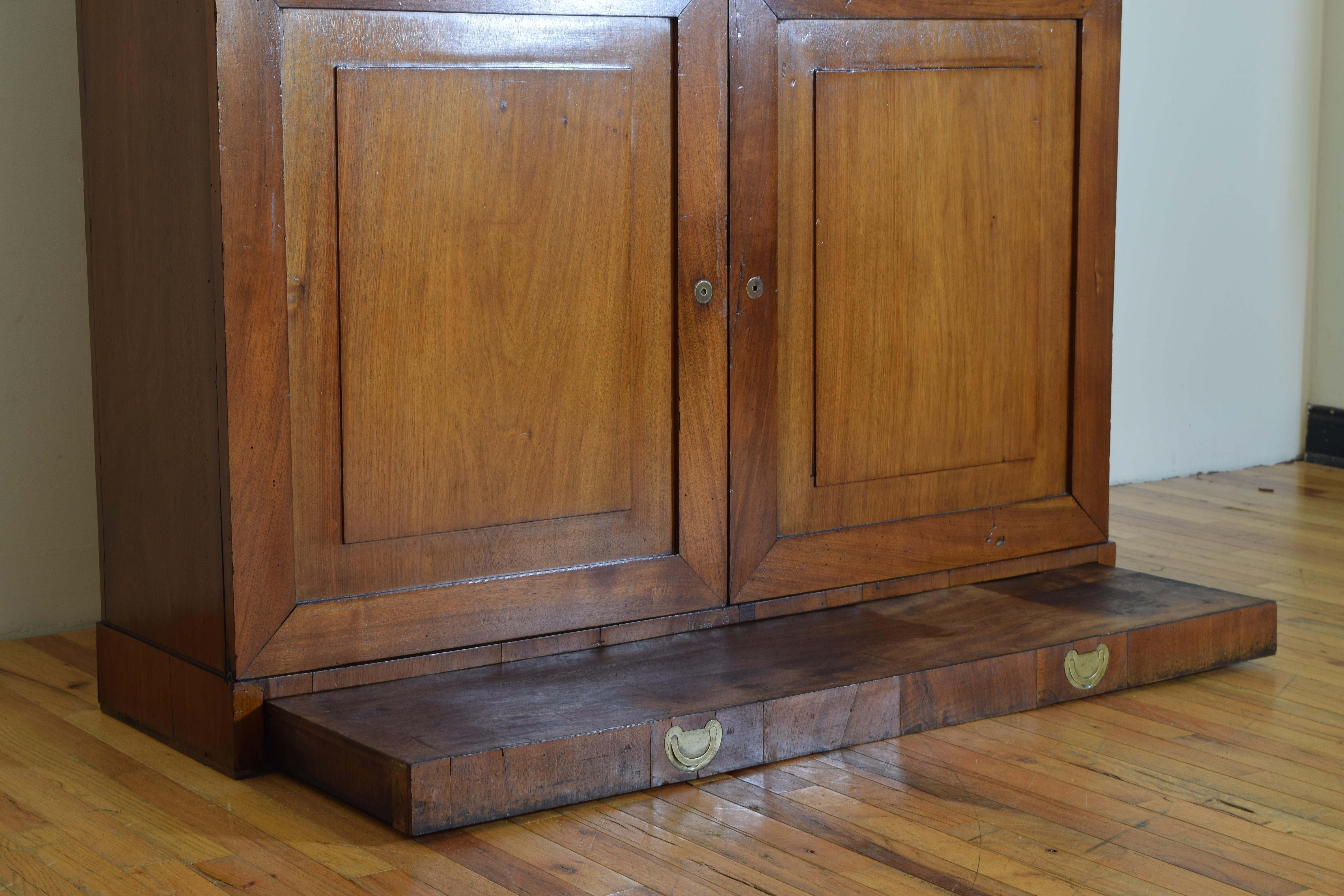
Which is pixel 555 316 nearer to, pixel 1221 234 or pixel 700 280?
pixel 700 280

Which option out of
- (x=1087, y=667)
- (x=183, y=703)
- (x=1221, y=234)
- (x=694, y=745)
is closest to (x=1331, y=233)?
(x=1221, y=234)

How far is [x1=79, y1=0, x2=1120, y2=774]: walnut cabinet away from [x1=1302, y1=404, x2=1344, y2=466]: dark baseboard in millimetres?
1853

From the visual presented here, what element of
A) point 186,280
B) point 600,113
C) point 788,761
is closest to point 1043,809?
point 788,761

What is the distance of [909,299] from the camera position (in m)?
2.52

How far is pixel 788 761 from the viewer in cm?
206

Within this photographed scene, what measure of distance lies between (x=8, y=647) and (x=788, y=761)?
141 cm

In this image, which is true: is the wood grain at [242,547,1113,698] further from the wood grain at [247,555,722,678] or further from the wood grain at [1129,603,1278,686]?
the wood grain at [1129,603,1278,686]

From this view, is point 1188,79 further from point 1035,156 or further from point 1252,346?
point 1035,156

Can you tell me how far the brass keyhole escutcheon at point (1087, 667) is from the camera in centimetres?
229

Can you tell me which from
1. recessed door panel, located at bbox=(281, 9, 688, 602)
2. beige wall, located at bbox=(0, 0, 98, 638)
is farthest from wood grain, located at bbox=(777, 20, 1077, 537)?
beige wall, located at bbox=(0, 0, 98, 638)

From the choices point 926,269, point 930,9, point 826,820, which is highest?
point 930,9

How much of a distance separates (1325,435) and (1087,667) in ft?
7.56

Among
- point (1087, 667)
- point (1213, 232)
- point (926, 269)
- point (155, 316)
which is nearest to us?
point (155, 316)

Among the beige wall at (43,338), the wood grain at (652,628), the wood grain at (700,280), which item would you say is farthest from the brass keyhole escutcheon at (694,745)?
the beige wall at (43,338)
